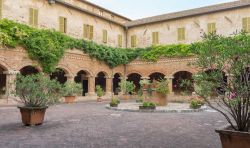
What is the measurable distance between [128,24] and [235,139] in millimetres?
23823

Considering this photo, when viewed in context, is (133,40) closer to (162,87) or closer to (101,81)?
(101,81)

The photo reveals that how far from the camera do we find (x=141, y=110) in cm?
1412

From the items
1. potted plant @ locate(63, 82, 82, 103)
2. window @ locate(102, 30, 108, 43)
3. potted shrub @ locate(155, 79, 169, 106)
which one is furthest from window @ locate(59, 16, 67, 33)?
potted shrub @ locate(155, 79, 169, 106)

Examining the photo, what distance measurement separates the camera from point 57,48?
63.2 feet

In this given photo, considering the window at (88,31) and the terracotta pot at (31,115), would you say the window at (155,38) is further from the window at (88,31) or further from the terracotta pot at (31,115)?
the terracotta pot at (31,115)

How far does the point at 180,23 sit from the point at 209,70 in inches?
798

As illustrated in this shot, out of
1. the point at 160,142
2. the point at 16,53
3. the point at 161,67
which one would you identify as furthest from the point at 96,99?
the point at 160,142

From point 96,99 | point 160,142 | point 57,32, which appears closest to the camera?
point 160,142

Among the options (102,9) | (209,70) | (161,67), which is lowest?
(209,70)

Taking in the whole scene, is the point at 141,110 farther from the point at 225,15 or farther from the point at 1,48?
the point at 225,15

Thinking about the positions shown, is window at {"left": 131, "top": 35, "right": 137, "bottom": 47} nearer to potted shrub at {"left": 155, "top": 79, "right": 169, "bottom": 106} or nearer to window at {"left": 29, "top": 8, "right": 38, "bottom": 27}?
window at {"left": 29, "top": 8, "right": 38, "bottom": 27}

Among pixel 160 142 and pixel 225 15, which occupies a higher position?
pixel 225 15

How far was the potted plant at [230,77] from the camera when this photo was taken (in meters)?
4.48

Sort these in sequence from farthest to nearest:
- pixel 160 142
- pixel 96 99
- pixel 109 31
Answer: pixel 109 31 < pixel 96 99 < pixel 160 142
